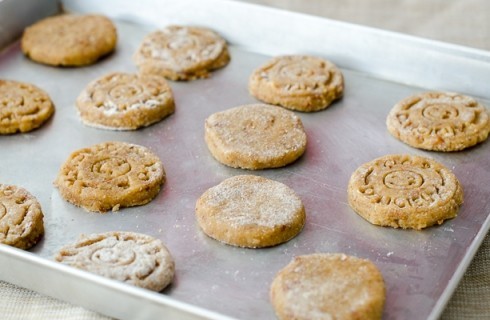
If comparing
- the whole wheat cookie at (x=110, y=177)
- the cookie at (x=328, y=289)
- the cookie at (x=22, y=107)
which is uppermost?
the cookie at (x=328, y=289)

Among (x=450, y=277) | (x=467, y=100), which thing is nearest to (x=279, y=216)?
(x=450, y=277)

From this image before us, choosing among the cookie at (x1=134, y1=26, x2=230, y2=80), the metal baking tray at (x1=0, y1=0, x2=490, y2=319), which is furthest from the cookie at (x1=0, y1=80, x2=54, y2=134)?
the cookie at (x1=134, y1=26, x2=230, y2=80)

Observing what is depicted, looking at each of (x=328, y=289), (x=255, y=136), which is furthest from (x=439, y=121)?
(x=328, y=289)

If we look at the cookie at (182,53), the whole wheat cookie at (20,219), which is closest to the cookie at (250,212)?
the whole wheat cookie at (20,219)

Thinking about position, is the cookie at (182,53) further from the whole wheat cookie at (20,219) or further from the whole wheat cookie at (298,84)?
the whole wheat cookie at (20,219)

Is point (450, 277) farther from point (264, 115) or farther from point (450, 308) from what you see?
point (264, 115)

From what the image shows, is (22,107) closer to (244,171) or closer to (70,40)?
(70,40)
